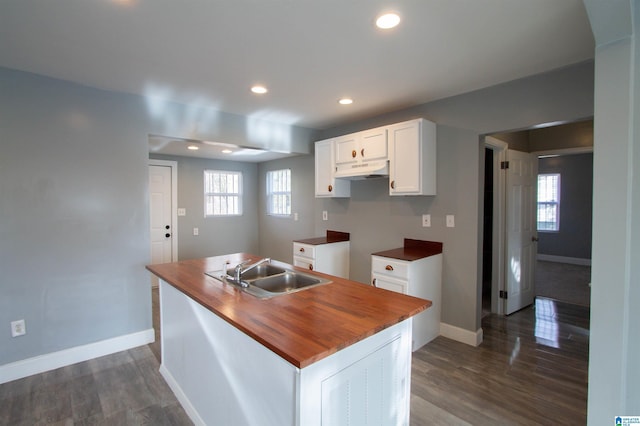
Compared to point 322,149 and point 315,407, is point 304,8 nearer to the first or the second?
point 315,407

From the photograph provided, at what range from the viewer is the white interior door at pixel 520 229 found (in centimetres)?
374

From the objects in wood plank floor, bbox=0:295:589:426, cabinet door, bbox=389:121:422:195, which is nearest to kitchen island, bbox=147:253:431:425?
wood plank floor, bbox=0:295:589:426

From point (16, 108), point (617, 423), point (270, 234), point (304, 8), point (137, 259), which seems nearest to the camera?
point (617, 423)

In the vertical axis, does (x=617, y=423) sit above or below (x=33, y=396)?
above

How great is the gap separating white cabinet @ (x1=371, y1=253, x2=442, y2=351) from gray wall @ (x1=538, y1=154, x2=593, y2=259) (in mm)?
5337

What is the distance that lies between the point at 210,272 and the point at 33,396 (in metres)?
1.55

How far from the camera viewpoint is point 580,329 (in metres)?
3.28

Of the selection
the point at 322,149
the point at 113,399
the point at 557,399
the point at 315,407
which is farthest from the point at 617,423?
the point at 322,149

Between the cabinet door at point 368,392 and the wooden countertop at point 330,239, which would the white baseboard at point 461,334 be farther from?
the cabinet door at point 368,392

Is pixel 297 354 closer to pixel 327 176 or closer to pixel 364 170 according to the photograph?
pixel 364 170

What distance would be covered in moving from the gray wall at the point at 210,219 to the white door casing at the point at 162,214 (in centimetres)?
15

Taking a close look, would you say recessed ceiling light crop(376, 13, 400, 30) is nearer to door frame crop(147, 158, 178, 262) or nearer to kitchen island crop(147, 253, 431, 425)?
kitchen island crop(147, 253, 431, 425)

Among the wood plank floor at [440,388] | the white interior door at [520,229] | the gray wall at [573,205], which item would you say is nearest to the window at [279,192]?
the wood plank floor at [440,388]

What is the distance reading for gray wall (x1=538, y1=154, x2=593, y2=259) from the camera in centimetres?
634
